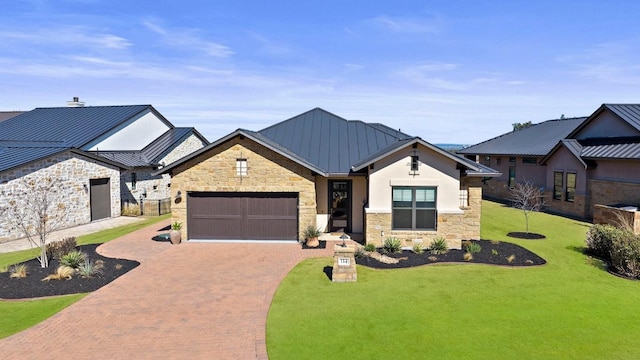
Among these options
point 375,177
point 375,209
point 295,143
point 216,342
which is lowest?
point 216,342

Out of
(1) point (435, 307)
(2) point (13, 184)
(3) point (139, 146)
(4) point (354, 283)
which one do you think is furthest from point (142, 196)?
(1) point (435, 307)

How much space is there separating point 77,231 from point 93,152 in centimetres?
892

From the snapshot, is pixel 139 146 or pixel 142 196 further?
pixel 139 146

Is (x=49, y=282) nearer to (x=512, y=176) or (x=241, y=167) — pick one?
(x=241, y=167)

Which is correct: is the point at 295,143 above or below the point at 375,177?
above

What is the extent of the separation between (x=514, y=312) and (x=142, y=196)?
91.7 feet

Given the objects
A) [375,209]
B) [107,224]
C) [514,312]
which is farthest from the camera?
[107,224]

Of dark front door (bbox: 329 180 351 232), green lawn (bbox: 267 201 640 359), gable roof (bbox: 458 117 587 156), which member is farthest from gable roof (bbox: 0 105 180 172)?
gable roof (bbox: 458 117 587 156)

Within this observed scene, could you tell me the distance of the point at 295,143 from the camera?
23.0 m

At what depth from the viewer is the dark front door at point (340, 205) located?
69.1ft

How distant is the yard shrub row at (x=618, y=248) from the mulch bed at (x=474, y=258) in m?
2.40

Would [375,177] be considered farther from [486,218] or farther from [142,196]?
[142,196]

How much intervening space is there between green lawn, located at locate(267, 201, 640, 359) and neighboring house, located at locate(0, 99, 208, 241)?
16174mm

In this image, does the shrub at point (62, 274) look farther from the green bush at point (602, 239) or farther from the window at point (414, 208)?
the green bush at point (602, 239)
